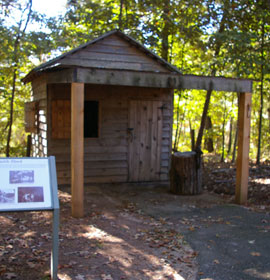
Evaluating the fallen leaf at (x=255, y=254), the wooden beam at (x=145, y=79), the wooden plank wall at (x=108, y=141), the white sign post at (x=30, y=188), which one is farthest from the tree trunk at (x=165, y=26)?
the white sign post at (x=30, y=188)

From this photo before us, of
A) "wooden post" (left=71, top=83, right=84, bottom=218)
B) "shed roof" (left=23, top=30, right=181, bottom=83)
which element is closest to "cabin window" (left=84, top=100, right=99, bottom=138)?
"shed roof" (left=23, top=30, right=181, bottom=83)

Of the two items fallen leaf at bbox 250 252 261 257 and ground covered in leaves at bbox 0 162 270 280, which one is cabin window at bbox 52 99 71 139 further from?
fallen leaf at bbox 250 252 261 257

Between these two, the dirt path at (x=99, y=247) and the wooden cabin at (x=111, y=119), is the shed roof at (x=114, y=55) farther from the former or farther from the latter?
the dirt path at (x=99, y=247)

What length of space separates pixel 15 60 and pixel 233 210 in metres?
9.86

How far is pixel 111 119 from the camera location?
10.2m

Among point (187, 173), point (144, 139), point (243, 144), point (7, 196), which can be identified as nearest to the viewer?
point (7, 196)

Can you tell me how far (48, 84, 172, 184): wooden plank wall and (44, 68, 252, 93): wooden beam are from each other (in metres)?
1.90

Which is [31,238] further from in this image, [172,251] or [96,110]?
[96,110]

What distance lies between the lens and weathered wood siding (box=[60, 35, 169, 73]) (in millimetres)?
9891

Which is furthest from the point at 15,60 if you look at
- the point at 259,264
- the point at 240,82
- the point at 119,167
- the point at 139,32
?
the point at 259,264

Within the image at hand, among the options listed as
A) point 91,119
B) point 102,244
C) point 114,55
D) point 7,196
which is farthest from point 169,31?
point 7,196

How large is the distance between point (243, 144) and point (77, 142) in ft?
13.0

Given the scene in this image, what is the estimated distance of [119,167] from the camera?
34.1 ft

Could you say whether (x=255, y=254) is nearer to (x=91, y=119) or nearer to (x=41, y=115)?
(x=91, y=119)
